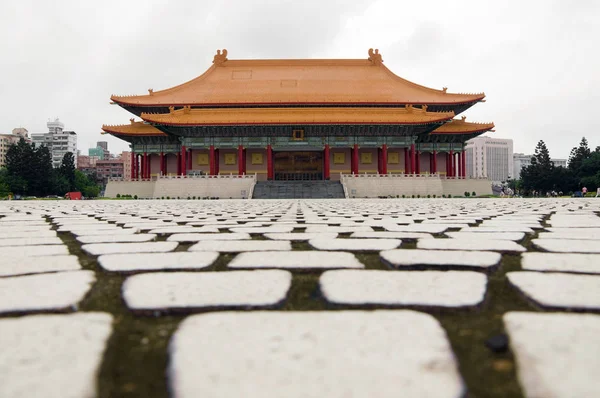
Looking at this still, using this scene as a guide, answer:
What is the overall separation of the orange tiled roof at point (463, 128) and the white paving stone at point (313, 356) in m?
27.2

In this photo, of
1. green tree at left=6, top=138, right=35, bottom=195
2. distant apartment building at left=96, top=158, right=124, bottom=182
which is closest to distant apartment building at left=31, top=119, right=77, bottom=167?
distant apartment building at left=96, top=158, right=124, bottom=182

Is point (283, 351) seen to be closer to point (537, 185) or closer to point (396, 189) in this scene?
point (396, 189)

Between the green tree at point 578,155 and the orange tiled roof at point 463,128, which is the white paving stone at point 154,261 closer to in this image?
the orange tiled roof at point 463,128

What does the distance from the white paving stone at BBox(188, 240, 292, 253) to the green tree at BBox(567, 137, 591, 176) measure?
46.7m

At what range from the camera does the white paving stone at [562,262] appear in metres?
1.37

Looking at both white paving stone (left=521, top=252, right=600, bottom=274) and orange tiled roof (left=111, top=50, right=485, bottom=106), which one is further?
orange tiled roof (left=111, top=50, right=485, bottom=106)

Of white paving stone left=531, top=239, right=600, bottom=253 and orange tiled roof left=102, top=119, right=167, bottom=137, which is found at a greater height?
orange tiled roof left=102, top=119, right=167, bottom=137

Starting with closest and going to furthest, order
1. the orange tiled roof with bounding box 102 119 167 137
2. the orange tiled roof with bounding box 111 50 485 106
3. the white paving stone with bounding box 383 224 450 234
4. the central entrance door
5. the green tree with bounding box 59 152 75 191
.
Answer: the white paving stone with bounding box 383 224 450 234, the orange tiled roof with bounding box 102 119 167 137, the orange tiled roof with bounding box 111 50 485 106, the central entrance door, the green tree with bounding box 59 152 75 191

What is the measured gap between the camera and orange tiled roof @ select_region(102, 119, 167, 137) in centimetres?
2548

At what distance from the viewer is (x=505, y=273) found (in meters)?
1.35

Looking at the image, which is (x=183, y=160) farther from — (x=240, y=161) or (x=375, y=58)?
(x=375, y=58)

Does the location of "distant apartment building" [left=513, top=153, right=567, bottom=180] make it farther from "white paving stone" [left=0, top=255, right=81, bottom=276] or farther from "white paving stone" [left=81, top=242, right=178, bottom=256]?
"white paving stone" [left=0, top=255, right=81, bottom=276]

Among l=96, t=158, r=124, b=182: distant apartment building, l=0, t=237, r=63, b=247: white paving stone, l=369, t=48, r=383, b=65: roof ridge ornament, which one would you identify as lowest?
l=0, t=237, r=63, b=247: white paving stone

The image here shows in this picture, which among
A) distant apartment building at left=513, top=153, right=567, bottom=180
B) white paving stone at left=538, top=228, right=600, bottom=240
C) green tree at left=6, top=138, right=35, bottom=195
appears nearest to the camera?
white paving stone at left=538, top=228, right=600, bottom=240
